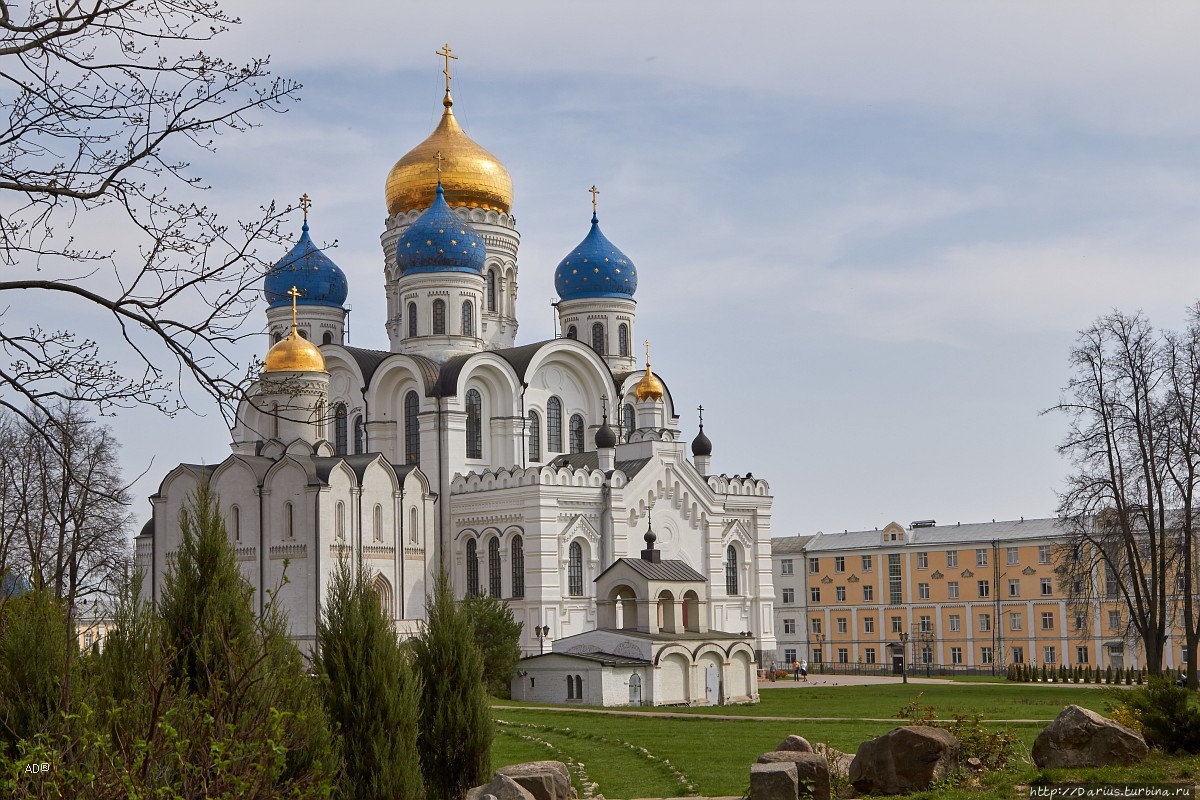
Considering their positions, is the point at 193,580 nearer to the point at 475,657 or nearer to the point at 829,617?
the point at 475,657

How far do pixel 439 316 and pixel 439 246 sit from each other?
190cm

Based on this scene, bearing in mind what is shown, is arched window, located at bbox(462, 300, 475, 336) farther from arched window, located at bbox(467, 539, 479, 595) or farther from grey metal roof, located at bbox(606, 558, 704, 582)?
grey metal roof, located at bbox(606, 558, 704, 582)

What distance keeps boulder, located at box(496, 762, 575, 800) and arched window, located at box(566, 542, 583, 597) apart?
2319 cm

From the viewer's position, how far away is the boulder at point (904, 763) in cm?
1130

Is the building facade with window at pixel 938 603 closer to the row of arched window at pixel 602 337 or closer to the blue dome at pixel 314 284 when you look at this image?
the row of arched window at pixel 602 337

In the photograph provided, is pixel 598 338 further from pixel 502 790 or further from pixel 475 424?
pixel 502 790

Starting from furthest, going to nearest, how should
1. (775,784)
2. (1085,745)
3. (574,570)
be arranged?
(574,570), (1085,745), (775,784)

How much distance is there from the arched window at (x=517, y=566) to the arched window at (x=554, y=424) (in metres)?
4.65

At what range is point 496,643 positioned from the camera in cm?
2856

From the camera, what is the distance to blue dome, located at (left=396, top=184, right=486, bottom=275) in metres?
38.2

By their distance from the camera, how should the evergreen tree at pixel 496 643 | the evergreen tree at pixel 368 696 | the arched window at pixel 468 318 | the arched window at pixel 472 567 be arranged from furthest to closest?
Answer: the arched window at pixel 468 318 < the arched window at pixel 472 567 < the evergreen tree at pixel 496 643 < the evergreen tree at pixel 368 696

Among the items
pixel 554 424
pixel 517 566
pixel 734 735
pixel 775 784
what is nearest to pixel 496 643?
pixel 517 566

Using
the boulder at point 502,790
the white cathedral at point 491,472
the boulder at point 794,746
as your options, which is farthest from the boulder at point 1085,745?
the white cathedral at point 491,472

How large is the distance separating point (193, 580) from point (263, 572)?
23998 mm
